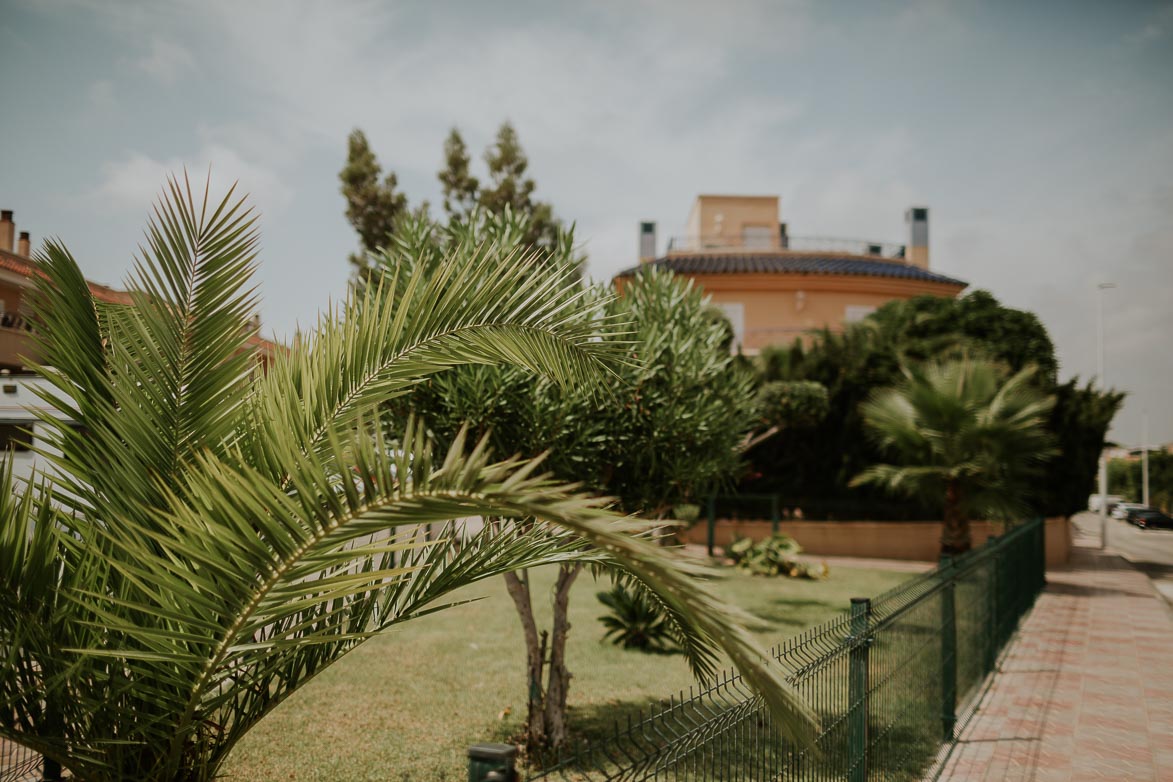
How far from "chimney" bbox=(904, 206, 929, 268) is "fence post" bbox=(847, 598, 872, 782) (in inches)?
1381

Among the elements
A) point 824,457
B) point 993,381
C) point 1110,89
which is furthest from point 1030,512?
point 1110,89

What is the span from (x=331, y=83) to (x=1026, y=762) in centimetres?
887

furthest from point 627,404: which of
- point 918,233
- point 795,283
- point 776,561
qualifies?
point 918,233

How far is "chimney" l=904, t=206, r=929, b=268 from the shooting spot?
3559 centimetres

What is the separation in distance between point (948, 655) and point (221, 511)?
20.9 ft

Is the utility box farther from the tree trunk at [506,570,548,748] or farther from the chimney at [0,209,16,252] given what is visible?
the chimney at [0,209,16,252]

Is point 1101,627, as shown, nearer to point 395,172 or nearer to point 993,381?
point 993,381

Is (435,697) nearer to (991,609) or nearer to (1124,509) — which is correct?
(991,609)

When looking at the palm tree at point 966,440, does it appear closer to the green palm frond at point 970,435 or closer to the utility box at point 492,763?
the green palm frond at point 970,435

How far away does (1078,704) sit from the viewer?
24.8 feet

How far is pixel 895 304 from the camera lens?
69.7 feet

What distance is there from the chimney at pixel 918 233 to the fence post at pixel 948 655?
106ft

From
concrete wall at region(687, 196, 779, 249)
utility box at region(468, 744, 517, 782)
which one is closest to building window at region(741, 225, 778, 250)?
concrete wall at region(687, 196, 779, 249)

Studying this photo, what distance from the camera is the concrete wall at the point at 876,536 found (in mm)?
19469
